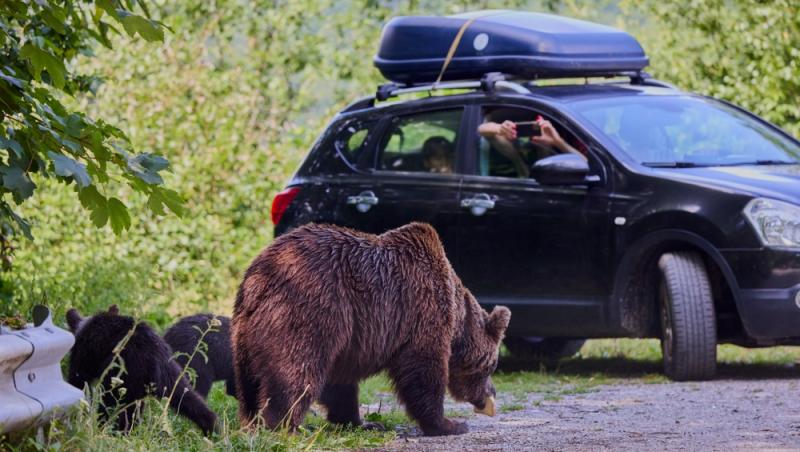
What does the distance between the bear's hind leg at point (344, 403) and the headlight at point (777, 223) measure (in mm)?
2847

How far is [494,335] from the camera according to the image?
23.6 ft

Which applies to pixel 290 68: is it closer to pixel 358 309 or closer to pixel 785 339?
pixel 785 339

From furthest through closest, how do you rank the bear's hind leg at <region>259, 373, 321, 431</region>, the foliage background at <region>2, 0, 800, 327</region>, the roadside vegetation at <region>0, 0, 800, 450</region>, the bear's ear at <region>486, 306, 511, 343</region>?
the foliage background at <region>2, 0, 800, 327</region> < the roadside vegetation at <region>0, 0, 800, 450</region> < the bear's ear at <region>486, 306, 511, 343</region> < the bear's hind leg at <region>259, 373, 321, 431</region>

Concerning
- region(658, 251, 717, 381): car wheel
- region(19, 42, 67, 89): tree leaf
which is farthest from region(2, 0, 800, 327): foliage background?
region(19, 42, 67, 89): tree leaf

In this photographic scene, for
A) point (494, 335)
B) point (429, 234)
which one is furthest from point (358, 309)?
point (494, 335)

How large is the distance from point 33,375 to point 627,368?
5.78 metres

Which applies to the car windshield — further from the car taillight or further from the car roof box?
the car taillight

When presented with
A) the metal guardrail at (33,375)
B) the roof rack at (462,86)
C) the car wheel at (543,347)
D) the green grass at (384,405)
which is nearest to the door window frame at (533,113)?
the roof rack at (462,86)

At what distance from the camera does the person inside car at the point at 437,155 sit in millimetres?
9867

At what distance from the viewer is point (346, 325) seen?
6.21 metres

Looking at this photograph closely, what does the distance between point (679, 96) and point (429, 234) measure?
3.63 metres

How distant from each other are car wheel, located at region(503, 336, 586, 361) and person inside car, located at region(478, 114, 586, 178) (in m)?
1.64

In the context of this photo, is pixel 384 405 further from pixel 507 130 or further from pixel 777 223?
pixel 777 223

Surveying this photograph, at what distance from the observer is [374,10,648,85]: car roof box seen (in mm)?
9852
